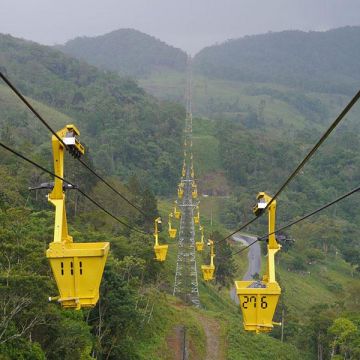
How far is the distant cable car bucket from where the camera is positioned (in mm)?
8703

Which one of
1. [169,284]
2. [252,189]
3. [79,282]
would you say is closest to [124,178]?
[252,189]

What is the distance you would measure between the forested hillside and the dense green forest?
11.3 inches

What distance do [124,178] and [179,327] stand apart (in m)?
45.2

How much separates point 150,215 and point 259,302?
1224 inches

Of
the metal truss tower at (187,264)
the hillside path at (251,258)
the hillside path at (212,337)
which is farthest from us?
the hillside path at (251,258)

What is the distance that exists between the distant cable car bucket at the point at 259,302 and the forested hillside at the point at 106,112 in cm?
5707

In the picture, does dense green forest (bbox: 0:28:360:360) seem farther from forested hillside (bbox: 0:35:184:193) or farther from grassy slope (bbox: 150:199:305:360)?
forested hillside (bbox: 0:35:184:193)

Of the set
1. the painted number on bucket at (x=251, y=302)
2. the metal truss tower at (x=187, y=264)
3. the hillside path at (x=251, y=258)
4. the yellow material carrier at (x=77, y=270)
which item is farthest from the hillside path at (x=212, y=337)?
the yellow material carrier at (x=77, y=270)

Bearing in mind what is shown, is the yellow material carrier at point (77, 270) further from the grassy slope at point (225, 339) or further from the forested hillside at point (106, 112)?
the forested hillside at point (106, 112)

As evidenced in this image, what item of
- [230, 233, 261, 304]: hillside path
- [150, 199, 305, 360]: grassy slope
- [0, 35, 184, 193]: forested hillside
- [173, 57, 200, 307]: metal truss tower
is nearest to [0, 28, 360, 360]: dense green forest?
[150, 199, 305, 360]: grassy slope

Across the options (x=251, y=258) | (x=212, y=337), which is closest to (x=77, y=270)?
(x=212, y=337)

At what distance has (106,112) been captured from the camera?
87.6 m

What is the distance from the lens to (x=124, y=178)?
235 ft

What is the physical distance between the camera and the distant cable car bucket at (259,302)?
28.6ft
